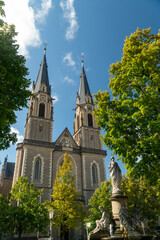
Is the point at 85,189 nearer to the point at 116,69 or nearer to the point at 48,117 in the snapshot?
the point at 48,117

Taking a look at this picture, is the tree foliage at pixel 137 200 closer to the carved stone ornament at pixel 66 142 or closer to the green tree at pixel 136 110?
the carved stone ornament at pixel 66 142

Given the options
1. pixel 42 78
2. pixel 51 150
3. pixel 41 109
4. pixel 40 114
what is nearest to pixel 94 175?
pixel 51 150

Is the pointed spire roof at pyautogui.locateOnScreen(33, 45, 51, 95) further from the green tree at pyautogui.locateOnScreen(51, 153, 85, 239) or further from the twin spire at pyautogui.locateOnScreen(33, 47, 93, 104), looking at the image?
the green tree at pyautogui.locateOnScreen(51, 153, 85, 239)

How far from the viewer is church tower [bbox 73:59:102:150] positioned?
3572cm

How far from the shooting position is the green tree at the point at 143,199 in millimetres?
22469

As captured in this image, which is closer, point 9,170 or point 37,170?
point 37,170

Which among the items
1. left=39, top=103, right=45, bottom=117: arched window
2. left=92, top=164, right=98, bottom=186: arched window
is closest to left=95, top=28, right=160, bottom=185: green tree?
left=92, top=164, right=98, bottom=186: arched window

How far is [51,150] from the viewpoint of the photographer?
30.8 metres

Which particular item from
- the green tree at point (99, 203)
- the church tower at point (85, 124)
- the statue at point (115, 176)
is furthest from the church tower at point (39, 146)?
the statue at point (115, 176)

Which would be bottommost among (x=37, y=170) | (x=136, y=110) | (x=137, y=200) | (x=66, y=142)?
(x=137, y=200)

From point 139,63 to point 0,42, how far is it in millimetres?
7541

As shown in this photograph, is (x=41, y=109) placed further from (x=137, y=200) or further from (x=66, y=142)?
(x=137, y=200)

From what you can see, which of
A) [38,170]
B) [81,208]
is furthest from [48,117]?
[81,208]

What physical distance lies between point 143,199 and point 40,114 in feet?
74.8
